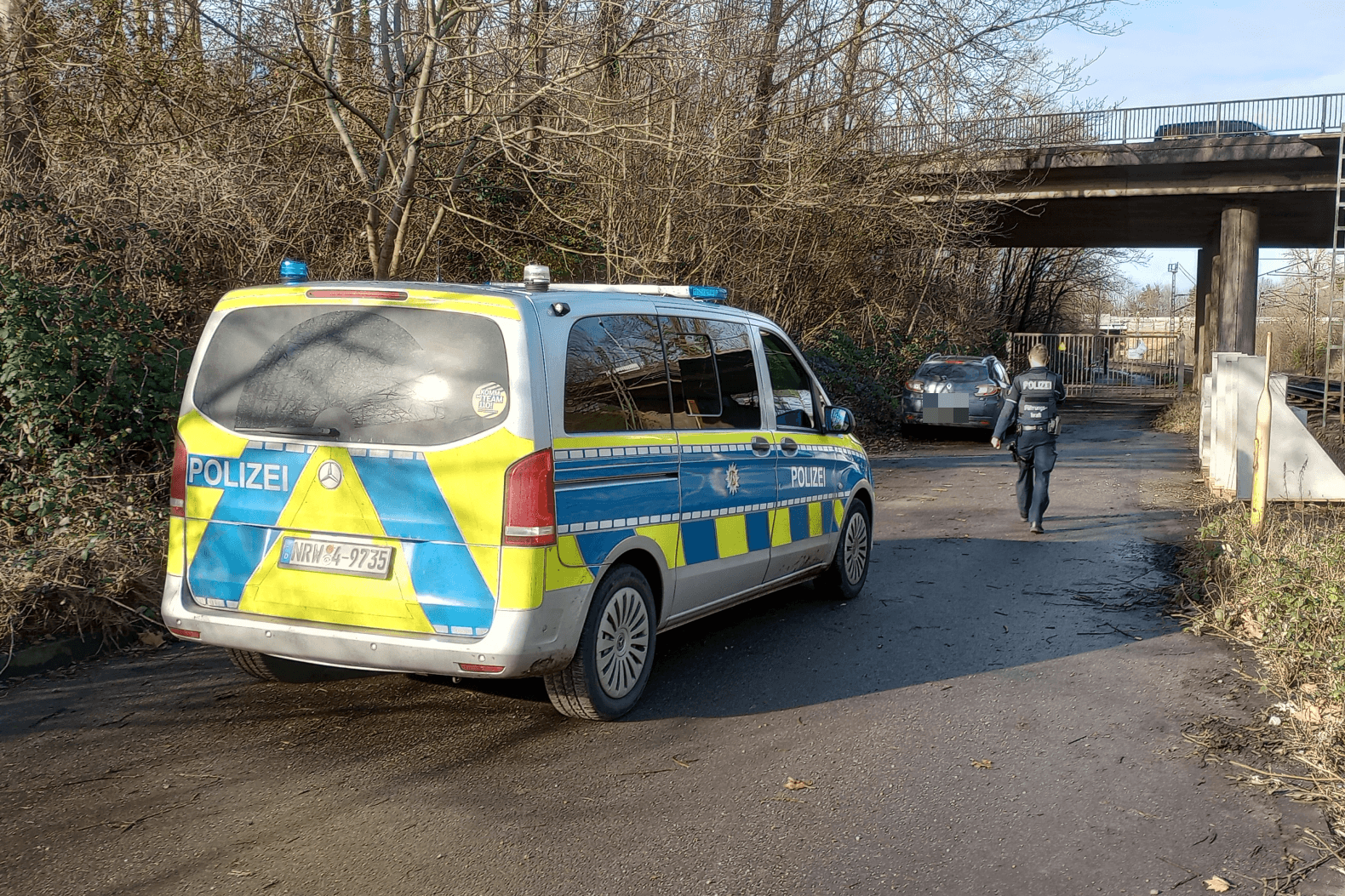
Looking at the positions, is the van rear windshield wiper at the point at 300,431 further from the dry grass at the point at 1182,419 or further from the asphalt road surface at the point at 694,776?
the dry grass at the point at 1182,419

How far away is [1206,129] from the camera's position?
28.8 m

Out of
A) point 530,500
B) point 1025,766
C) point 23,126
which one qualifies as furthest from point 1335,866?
point 23,126

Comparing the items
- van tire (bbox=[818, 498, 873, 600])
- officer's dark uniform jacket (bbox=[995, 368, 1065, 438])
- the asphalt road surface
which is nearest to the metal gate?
officer's dark uniform jacket (bbox=[995, 368, 1065, 438])

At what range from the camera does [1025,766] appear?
479 cm

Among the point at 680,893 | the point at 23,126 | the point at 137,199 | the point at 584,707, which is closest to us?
the point at 680,893

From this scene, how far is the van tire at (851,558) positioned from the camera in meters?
7.86

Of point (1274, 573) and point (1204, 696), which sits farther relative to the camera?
point (1274, 573)

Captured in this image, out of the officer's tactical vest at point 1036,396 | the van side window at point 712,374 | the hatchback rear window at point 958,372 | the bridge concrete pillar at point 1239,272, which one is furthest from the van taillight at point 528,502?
the bridge concrete pillar at point 1239,272

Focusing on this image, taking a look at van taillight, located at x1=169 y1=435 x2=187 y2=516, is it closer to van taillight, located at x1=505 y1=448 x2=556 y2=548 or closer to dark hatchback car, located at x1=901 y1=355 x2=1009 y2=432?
van taillight, located at x1=505 y1=448 x2=556 y2=548

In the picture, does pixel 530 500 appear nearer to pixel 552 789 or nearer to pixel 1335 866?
pixel 552 789

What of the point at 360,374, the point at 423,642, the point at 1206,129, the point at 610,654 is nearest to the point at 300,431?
the point at 360,374

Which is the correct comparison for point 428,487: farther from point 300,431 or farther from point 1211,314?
point 1211,314

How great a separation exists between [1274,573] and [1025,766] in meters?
3.05

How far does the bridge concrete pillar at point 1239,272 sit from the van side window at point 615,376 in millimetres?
28697
